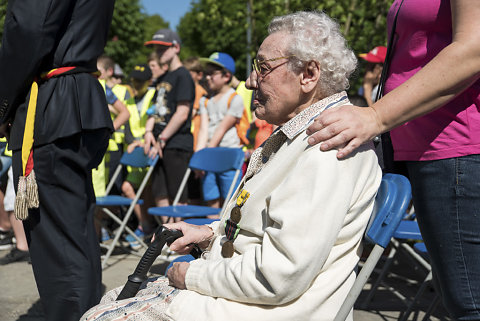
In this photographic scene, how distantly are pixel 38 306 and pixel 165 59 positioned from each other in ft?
9.11

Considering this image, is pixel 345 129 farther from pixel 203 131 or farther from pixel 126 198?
pixel 203 131

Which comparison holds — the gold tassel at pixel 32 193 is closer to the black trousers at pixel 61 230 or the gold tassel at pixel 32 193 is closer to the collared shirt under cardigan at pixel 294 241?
the black trousers at pixel 61 230

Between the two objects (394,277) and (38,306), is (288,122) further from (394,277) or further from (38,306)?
(394,277)

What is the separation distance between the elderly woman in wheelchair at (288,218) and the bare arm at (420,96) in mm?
63

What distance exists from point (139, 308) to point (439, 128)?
1.12m

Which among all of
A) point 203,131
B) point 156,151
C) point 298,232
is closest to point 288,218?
point 298,232

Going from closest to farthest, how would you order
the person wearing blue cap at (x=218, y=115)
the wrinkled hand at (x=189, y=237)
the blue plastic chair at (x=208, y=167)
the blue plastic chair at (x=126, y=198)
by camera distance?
1. the wrinkled hand at (x=189, y=237)
2. the blue plastic chair at (x=208, y=167)
3. the blue plastic chair at (x=126, y=198)
4. the person wearing blue cap at (x=218, y=115)

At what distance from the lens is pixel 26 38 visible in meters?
2.55

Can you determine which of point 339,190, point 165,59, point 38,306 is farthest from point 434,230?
point 165,59

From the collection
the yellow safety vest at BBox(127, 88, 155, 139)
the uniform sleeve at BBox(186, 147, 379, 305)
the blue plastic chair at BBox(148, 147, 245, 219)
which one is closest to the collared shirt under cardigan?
the uniform sleeve at BBox(186, 147, 379, 305)

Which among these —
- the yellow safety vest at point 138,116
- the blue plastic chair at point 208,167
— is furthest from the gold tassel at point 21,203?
the yellow safety vest at point 138,116

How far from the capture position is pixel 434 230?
181 cm

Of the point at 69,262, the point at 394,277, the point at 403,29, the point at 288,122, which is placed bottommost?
the point at 394,277

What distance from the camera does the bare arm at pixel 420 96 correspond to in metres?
1.59
